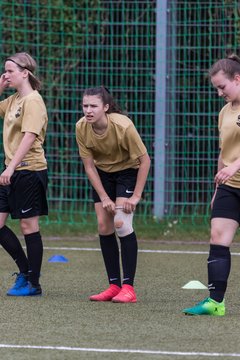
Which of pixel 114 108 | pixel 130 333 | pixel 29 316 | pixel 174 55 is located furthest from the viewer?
pixel 174 55

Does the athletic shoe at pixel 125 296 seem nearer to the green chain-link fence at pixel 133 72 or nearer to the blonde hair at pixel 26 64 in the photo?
the blonde hair at pixel 26 64

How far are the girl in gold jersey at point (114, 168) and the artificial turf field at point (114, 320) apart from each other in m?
0.29

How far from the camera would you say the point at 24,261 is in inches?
293

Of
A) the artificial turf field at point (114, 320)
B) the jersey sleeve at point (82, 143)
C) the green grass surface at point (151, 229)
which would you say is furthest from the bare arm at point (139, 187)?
the green grass surface at point (151, 229)

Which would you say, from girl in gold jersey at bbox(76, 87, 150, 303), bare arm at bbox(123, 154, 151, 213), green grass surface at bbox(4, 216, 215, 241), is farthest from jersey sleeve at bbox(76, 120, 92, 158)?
green grass surface at bbox(4, 216, 215, 241)

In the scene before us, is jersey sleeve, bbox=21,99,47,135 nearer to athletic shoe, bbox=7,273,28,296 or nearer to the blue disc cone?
athletic shoe, bbox=7,273,28,296

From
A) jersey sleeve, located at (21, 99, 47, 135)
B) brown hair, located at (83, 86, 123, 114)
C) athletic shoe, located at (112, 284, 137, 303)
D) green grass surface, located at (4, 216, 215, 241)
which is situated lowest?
A: green grass surface, located at (4, 216, 215, 241)

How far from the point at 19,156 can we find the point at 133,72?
4.98 m

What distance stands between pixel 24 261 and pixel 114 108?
1.23 metres

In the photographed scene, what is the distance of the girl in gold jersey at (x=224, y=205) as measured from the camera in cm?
634

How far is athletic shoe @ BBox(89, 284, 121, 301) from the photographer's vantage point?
713 cm

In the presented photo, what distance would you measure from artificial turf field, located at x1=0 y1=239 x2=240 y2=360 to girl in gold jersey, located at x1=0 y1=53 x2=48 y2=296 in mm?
293

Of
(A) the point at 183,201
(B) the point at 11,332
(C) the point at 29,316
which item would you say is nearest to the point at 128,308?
(C) the point at 29,316

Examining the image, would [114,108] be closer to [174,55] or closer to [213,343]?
[213,343]
